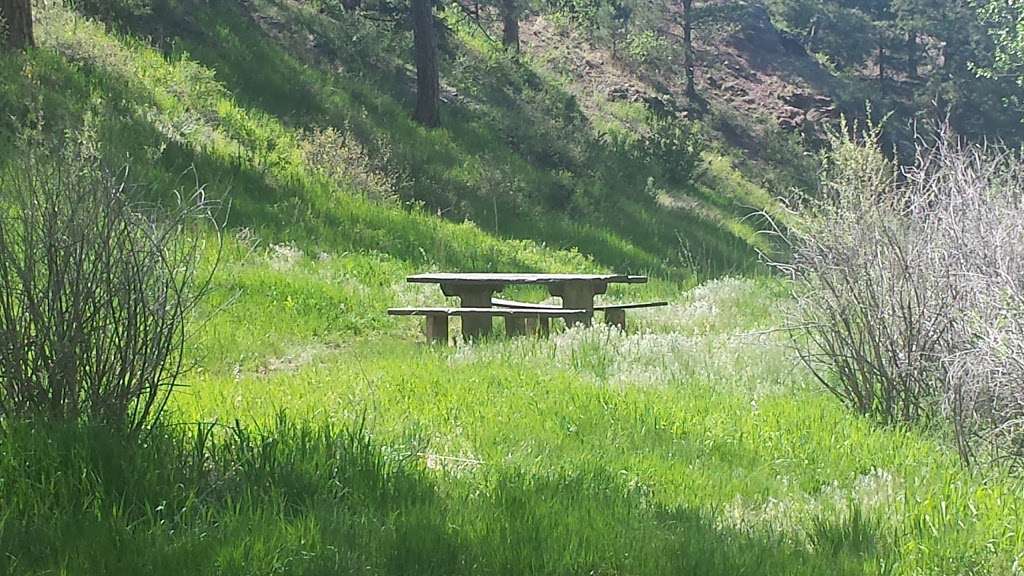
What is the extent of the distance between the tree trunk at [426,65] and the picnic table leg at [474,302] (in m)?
9.02

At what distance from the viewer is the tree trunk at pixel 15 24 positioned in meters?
12.0

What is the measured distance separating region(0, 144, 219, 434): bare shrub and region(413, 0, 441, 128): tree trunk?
13.9 meters

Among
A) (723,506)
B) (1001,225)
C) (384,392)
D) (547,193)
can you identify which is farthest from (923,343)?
(547,193)

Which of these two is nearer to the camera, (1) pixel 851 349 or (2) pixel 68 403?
(2) pixel 68 403

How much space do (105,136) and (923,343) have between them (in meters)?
8.34

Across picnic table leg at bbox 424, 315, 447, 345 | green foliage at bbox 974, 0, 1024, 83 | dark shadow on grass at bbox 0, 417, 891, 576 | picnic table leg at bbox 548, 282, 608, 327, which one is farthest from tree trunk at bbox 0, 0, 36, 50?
green foliage at bbox 974, 0, 1024, 83

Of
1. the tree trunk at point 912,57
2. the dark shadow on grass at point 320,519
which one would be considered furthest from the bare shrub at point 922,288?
the tree trunk at point 912,57

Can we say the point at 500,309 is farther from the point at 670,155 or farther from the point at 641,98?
the point at 641,98

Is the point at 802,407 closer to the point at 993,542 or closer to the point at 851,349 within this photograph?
the point at 851,349

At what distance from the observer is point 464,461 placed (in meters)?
4.70

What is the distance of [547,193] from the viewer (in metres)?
18.2

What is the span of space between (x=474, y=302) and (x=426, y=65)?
9261 mm

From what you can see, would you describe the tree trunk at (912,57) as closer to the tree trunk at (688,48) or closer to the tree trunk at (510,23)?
the tree trunk at (688,48)

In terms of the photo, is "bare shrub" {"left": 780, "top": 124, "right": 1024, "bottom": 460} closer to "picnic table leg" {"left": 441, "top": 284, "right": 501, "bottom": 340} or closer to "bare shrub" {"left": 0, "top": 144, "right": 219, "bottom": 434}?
"bare shrub" {"left": 0, "top": 144, "right": 219, "bottom": 434}
